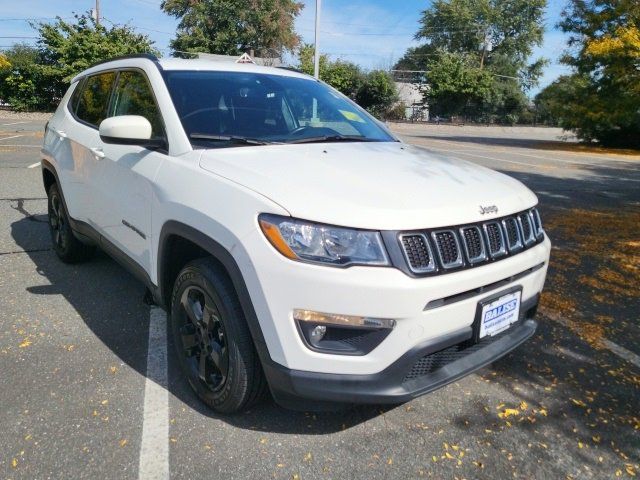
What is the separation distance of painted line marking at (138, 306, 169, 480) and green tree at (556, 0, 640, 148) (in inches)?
836

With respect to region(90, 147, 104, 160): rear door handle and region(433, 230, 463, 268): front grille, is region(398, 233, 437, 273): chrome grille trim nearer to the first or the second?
region(433, 230, 463, 268): front grille

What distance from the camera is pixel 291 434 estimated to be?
2.54 meters

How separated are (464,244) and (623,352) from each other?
2.01 meters

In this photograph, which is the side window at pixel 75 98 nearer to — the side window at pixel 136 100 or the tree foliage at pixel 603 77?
the side window at pixel 136 100

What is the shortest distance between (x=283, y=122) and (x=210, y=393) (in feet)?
5.60

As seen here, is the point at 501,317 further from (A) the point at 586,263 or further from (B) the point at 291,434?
(A) the point at 586,263

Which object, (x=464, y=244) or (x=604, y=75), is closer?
(x=464, y=244)

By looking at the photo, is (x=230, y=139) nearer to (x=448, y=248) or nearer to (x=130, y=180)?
(x=130, y=180)

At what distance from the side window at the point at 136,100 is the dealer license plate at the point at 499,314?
1.95 metres

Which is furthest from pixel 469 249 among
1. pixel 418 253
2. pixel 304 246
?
pixel 304 246

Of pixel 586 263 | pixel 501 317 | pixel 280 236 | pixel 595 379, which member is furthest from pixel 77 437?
pixel 586 263

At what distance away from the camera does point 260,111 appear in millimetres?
3318

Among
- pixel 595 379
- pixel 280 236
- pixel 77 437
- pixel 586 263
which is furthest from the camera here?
pixel 586 263

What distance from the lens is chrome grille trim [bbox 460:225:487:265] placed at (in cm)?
226
